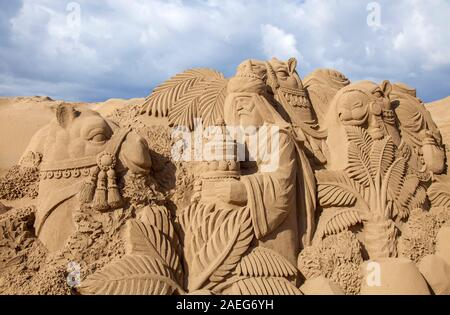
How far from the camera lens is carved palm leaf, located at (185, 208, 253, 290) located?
3223 millimetres

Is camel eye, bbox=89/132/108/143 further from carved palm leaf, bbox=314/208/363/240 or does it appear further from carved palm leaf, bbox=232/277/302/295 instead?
carved palm leaf, bbox=314/208/363/240

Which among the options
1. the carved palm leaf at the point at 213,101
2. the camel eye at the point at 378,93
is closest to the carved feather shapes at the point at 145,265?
the carved palm leaf at the point at 213,101

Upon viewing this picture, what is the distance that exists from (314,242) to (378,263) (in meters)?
0.52

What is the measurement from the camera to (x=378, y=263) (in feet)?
11.7

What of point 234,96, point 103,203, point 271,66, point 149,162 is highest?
point 271,66

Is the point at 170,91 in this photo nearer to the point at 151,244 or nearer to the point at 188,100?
the point at 188,100

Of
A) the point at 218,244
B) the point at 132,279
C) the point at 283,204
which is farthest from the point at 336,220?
the point at 132,279

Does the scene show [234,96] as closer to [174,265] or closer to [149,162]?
[149,162]

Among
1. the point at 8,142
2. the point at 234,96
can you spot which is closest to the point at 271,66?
the point at 234,96

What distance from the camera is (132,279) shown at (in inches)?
116

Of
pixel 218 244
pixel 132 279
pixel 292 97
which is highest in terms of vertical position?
pixel 292 97

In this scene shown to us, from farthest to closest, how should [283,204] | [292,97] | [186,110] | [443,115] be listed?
[443,115]
[292,97]
[186,110]
[283,204]

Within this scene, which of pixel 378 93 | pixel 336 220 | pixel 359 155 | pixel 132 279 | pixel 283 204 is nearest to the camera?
pixel 132 279

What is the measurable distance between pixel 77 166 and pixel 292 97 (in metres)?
2.11
